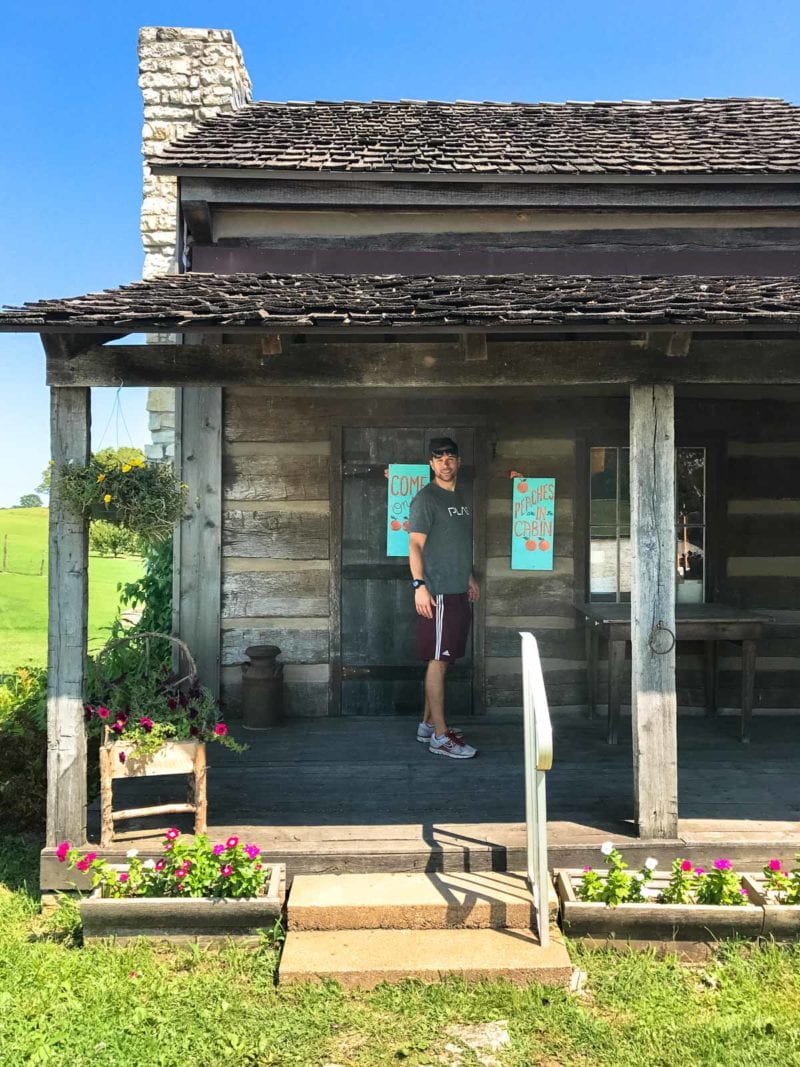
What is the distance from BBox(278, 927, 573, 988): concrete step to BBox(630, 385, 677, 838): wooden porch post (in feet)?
2.96

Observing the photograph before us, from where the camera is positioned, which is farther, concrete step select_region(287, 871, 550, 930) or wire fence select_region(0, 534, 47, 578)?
wire fence select_region(0, 534, 47, 578)

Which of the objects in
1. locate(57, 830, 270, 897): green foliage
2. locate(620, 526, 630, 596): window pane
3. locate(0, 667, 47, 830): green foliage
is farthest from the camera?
locate(620, 526, 630, 596): window pane

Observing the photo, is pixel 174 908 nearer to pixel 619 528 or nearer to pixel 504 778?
pixel 504 778

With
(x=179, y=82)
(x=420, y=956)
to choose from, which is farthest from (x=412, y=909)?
(x=179, y=82)

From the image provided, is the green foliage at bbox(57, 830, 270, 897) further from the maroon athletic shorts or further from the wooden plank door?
the wooden plank door

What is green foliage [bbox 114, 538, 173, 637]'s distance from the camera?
7.05 metres

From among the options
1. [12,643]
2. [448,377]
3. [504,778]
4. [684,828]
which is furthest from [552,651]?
[12,643]

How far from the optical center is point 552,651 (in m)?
6.29

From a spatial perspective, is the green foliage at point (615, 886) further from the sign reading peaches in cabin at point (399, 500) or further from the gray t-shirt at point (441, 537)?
the sign reading peaches in cabin at point (399, 500)

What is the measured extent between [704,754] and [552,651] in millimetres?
1355

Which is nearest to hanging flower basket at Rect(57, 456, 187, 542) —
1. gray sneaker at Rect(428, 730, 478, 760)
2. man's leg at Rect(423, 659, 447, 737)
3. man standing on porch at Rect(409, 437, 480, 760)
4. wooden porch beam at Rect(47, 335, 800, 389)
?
wooden porch beam at Rect(47, 335, 800, 389)

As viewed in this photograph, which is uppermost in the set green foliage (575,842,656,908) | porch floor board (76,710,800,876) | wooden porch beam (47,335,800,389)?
wooden porch beam (47,335,800,389)

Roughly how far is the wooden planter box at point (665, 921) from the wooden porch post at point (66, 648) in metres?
2.49

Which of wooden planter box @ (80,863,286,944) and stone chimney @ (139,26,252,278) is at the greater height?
stone chimney @ (139,26,252,278)
